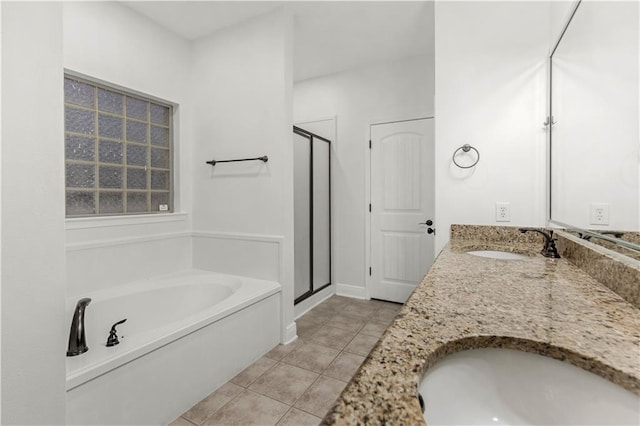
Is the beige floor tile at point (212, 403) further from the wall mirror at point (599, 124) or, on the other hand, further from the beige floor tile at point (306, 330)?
the wall mirror at point (599, 124)

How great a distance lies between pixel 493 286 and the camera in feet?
2.98

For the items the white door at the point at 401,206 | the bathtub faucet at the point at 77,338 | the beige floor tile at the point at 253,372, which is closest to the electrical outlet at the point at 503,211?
the white door at the point at 401,206

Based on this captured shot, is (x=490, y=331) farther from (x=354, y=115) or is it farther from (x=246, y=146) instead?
(x=354, y=115)

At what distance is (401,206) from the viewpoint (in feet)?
10.5

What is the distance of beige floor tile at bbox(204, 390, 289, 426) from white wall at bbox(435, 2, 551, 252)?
1422 mm

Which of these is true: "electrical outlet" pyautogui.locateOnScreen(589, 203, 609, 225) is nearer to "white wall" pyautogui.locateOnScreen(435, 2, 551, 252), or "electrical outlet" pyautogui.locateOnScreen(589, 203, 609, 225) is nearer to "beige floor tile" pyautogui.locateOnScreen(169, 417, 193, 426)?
"white wall" pyautogui.locateOnScreen(435, 2, 551, 252)

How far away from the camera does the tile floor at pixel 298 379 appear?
1547mm

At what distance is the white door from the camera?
10.1ft

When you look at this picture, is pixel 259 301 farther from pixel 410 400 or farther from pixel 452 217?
pixel 410 400

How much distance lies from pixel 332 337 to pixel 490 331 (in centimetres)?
205

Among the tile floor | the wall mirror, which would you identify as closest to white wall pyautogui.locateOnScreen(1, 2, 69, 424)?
the tile floor

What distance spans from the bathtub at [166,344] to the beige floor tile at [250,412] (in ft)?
0.61

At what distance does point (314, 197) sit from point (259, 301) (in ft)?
4.66

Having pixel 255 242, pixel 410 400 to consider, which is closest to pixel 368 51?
pixel 255 242
